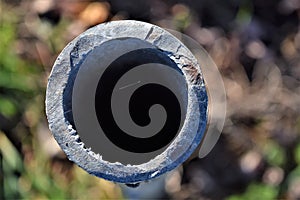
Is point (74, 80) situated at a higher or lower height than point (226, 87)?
higher

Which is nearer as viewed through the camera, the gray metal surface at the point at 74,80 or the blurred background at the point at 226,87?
the gray metal surface at the point at 74,80

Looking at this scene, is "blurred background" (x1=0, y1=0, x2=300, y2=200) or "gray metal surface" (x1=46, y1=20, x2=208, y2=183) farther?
"blurred background" (x1=0, y1=0, x2=300, y2=200)

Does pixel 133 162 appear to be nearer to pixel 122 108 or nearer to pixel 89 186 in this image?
pixel 122 108

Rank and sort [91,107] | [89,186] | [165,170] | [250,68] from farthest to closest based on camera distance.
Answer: [250,68]
[89,186]
[91,107]
[165,170]

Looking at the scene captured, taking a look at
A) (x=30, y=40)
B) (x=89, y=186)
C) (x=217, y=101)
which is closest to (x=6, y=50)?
(x=30, y=40)

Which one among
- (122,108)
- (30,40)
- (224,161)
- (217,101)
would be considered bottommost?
(224,161)

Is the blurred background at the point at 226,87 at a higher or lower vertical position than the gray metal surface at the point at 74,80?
lower

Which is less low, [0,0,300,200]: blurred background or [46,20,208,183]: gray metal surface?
[46,20,208,183]: gray metal surface

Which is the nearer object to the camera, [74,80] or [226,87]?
[74,80]
